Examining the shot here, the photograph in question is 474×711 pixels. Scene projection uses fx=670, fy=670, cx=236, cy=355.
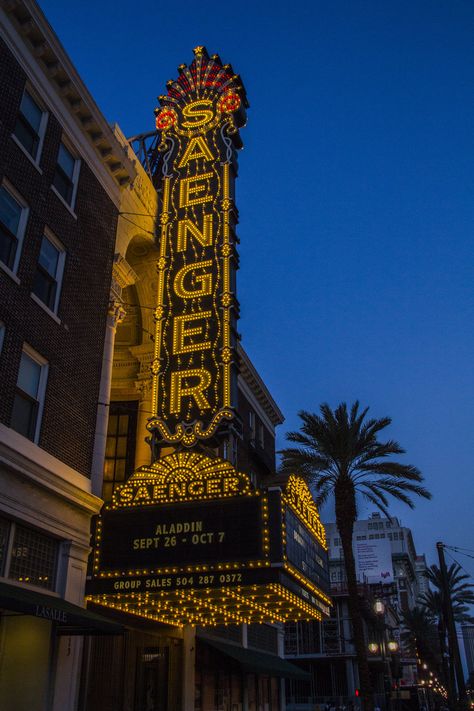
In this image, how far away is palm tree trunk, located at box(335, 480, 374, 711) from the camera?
26.8 metres

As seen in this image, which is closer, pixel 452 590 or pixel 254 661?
pixel 254 661

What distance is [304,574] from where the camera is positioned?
1856 cm

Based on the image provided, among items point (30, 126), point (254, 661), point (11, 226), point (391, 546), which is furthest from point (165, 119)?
point (391, 546)

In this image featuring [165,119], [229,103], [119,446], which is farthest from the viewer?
[119,446]

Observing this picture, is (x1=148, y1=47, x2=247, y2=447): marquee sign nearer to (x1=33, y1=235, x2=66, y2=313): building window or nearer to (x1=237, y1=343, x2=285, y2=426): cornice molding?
(x1=33, y1=235, x2=66, y2=313): building window

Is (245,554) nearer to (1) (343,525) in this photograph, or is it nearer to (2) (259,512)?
(2) (259,512)

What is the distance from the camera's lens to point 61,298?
60.1 feet

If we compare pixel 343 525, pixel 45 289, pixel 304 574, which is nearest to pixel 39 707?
pixel 304 574

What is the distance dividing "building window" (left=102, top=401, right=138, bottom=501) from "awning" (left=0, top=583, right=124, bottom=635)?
10.3 m

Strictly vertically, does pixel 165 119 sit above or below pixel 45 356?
above

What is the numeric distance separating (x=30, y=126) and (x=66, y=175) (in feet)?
6.65

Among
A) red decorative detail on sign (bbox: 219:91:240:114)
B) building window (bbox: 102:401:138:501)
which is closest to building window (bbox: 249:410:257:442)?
building window (bbox: 102:401:138:501)

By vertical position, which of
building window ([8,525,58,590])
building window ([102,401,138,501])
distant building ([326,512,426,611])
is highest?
distant building ([326,512,426,611])

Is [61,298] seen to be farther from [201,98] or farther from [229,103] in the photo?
[201,98]
